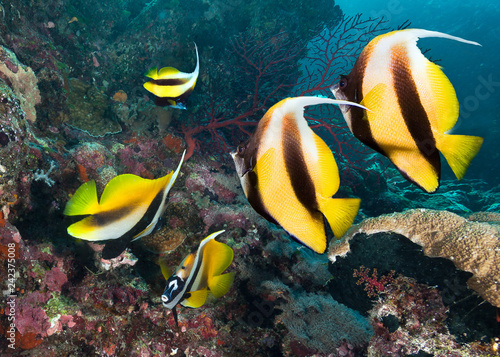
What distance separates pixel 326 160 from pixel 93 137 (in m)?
5.27

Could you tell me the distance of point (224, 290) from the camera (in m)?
2.43

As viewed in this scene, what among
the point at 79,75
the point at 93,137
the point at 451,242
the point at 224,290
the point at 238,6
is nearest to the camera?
the point at 224,290

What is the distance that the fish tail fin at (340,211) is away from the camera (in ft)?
2.97

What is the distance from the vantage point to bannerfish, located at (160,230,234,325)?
6.98ft

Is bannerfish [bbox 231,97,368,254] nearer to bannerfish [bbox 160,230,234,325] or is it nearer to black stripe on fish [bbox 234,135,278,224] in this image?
black stripe on fish [bbox 234,135,278,224]

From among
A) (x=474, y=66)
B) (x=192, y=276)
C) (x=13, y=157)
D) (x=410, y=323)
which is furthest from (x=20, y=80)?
(x=474, y=66)

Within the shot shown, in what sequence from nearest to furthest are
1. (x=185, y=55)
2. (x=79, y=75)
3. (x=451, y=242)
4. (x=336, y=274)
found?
(x=451, y=242), (x=336, y=274), (x=79, y=75), (x=185, y=55)

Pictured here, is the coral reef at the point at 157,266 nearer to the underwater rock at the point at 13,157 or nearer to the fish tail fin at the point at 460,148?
the underwater rock at the point at 13,157

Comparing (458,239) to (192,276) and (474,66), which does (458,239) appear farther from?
(474,66)

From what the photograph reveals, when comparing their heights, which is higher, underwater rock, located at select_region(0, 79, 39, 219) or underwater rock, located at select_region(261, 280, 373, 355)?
underwater rock, located at select_region(0, 79, 39, 219)

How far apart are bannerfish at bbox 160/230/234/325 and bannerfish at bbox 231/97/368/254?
4.15ft

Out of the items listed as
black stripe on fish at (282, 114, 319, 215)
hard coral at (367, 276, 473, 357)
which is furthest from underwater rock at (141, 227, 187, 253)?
black stripe on fish at (282, 114, 319, 215)

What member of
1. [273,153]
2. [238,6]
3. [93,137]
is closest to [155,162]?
[93,137]

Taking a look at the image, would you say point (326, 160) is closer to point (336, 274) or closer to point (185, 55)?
point (336, 274)
